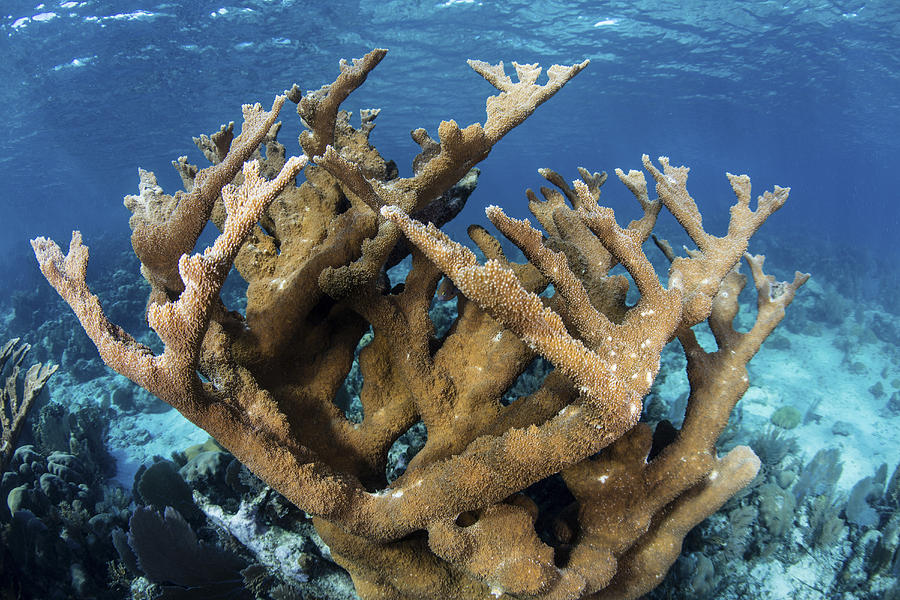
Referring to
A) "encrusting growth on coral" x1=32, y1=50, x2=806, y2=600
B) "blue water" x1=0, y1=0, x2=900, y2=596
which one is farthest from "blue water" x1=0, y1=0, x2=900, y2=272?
"encrusting growth on coral" x1=32, y1=50, x2=806, y2=600

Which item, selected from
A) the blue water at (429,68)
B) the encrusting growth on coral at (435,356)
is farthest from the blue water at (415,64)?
the encrusting growth on coral at (435,356)

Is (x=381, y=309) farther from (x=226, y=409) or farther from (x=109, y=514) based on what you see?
(x=109, y=514)

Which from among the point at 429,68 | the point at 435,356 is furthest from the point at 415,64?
the point at 435,356

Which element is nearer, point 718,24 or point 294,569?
→ point 294,569

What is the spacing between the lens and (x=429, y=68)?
31.3 m

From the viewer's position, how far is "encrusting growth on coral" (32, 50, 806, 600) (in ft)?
5.37

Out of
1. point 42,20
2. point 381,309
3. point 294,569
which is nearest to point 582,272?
point 381,309

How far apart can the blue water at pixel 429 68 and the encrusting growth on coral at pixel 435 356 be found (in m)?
22.6

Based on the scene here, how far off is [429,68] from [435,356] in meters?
33.4

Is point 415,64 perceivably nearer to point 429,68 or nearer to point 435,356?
point 429,68

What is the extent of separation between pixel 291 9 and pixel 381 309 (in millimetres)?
25271

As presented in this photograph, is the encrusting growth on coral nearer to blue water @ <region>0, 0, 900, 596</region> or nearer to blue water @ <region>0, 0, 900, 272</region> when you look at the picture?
blue water @ <region>0, 0, 900, 596</region>

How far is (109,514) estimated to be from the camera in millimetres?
4543

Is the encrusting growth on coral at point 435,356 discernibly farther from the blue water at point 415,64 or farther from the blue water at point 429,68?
the blue water at point 415,64
